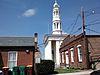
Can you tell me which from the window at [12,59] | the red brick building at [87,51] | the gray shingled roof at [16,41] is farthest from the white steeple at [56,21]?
the window at [12,59]

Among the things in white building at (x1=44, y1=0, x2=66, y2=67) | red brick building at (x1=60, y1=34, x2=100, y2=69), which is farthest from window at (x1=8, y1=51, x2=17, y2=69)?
white building at (x1=44, y1=0, x2=66, y2=67)

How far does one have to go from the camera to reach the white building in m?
67.8

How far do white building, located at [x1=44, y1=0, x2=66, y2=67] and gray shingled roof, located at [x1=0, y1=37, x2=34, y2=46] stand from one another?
35204 millimetres

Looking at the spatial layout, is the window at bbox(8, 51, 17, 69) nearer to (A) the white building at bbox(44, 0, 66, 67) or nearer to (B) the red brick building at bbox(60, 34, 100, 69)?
(B) the red brick building at bbox(60, 34, 100, 69)

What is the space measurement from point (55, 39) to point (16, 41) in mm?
39715

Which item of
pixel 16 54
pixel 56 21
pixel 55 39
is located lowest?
pixel 16 54

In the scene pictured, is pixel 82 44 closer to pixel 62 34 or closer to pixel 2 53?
pixel 2 53

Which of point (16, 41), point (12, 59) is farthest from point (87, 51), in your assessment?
point (12, 59)

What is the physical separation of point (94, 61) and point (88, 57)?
104 cm

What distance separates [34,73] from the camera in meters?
27.6

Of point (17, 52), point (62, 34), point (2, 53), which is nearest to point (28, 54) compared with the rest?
point (17, 52)

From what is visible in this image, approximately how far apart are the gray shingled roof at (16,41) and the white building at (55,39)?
35.2 metres

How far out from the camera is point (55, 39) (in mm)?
68938

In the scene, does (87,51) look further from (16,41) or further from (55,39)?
(55,39)
